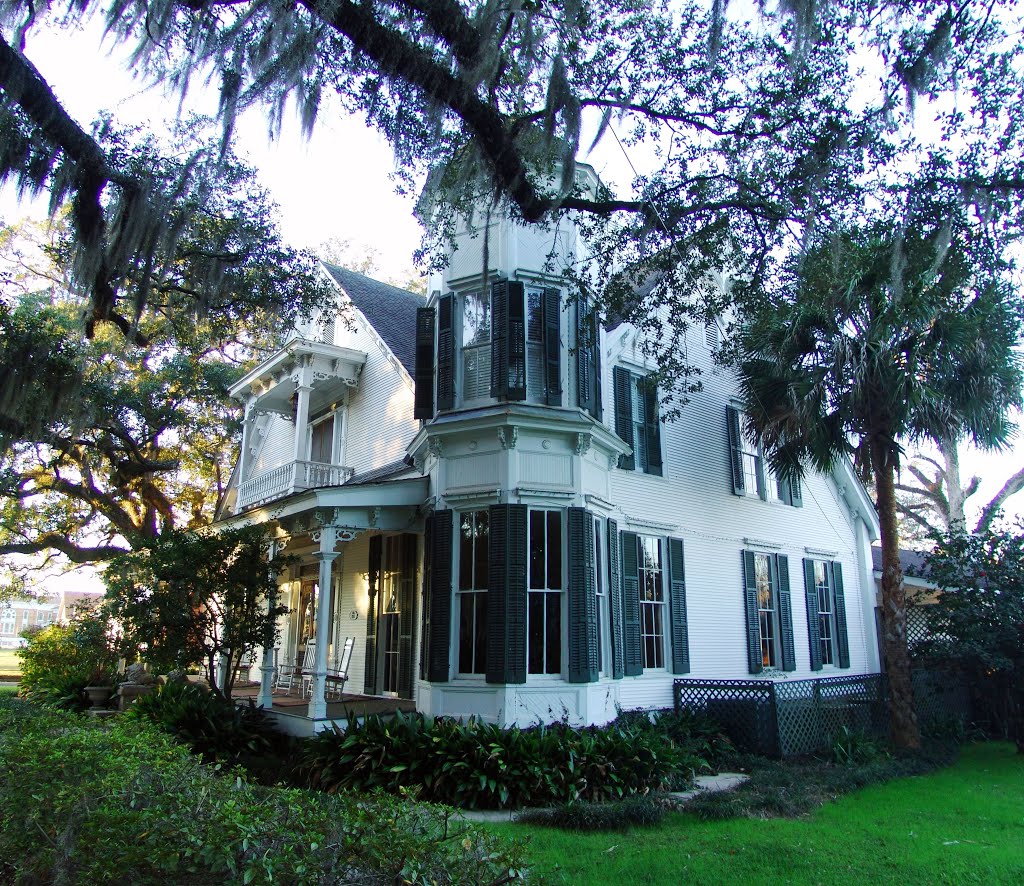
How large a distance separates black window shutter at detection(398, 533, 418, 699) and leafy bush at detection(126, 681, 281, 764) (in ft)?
6.82

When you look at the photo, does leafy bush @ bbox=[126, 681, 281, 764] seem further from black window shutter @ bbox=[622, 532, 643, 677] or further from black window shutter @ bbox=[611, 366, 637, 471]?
black window shutter @ bbox=[611, 366, 637, 471]

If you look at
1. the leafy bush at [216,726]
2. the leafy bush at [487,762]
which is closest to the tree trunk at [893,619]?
the leafy bush at [487,762]

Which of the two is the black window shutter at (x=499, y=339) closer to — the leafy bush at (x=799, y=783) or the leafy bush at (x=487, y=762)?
the leafy bush at (x=487, y=762)

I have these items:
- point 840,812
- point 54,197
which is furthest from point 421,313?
point 840,812

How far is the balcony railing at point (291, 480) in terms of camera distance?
1409 centimetres

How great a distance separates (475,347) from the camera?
36.9 ft

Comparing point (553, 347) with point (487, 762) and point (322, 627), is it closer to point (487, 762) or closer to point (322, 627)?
point (322, 627)

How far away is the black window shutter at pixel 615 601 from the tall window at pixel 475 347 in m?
2.74

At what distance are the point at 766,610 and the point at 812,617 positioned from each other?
4.99ft

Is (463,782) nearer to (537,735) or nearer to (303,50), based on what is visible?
(537,735)

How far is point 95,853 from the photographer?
3555mm

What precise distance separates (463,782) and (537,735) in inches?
38.4

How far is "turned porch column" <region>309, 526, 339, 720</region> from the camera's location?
33.9 ft

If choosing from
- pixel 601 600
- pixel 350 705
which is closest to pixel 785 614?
pixel 601 600
